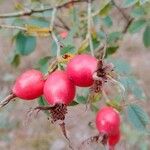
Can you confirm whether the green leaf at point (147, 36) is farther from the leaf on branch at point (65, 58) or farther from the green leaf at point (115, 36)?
the leaf on branch at point (65, 58)

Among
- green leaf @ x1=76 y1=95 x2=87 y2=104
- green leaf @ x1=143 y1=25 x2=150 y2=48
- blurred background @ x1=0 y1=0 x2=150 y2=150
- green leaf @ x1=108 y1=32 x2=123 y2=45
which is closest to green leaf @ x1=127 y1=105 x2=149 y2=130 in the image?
green leaf @ x1=76 y1=95 x2=87 y2=104

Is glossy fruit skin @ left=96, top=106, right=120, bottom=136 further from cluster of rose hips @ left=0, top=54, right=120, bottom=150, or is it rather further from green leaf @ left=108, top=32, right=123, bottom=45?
green leaf @ left=108, top=32, right=123, bottom=45

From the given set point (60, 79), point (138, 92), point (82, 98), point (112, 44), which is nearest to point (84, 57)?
point (60, 79)

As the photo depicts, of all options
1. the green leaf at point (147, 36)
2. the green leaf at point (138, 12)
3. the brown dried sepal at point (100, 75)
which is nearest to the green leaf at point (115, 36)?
the green leaf at point (138, 12)

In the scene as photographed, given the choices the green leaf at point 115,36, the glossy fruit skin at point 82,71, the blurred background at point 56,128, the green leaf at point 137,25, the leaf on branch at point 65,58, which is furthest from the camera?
the blurred background at point 56,128

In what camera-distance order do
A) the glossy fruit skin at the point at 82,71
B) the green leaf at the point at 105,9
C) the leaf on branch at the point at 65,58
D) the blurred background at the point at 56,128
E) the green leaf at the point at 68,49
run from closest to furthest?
the glossy fruit skin at the point at 82,71
the leaf on branch at the point at 65,58
the green leaf at the point at 68,49
the green leaf at the point at 105,9
the blurred background at the point at 56,128

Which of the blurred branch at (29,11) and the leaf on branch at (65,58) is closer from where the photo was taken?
the leaf on branch at (65,58)

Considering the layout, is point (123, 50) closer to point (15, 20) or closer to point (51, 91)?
point (15, 20)
